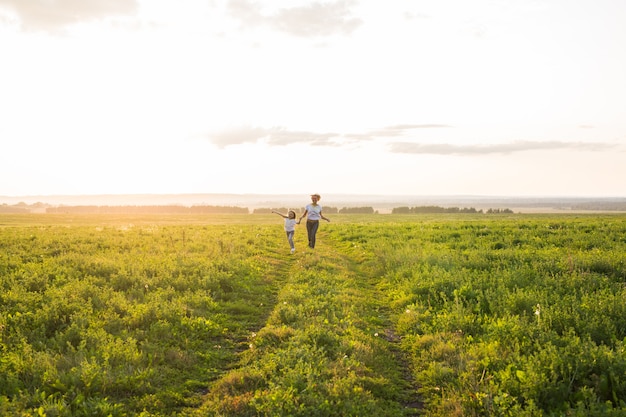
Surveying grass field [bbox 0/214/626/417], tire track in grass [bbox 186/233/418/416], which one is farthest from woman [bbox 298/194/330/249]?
tire track in grass [bbox 186/233/418/416]

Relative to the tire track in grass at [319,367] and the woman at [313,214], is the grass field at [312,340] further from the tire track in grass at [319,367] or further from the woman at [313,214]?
the woman at [313,214]

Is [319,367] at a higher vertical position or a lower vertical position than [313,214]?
lower

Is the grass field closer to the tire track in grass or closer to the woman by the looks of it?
the tire track in grass

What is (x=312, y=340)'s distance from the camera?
29.0 feet

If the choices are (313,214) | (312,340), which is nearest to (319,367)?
(312,340)

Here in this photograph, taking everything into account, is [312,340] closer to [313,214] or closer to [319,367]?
[319,367]

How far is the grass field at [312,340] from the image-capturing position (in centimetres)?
657

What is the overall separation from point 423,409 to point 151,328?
6.32 metres

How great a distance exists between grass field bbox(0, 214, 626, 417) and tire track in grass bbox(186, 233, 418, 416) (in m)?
0.03

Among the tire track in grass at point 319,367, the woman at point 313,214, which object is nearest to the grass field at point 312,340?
the tire track in grass at point 319,367

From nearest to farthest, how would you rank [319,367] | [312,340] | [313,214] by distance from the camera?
[319,367] < [312,340] < [313,214]

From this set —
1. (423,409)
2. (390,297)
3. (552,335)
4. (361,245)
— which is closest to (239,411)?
(423,409)

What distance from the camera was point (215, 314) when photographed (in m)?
11.5

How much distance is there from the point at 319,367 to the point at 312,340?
1.23 m
